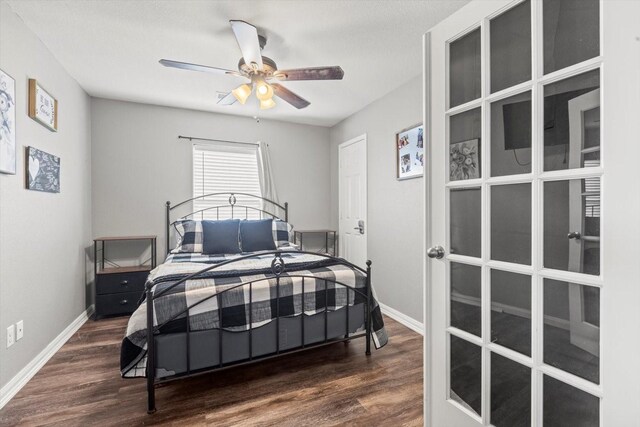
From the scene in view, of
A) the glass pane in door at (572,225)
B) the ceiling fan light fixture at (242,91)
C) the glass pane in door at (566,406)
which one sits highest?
the ceiling fan light fixture at (242,91)

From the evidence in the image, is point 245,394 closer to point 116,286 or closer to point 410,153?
point 116,286

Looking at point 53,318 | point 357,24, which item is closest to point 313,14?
point 357,24

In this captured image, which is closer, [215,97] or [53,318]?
[53,318]

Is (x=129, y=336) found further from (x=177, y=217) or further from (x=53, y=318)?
(x=177, y=217)

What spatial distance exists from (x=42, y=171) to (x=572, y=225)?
3.35 metres

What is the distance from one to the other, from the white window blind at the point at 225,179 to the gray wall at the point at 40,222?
123 centimetres

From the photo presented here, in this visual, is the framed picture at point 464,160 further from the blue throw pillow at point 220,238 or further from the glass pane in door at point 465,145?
the blue throw pillow at point 220,238

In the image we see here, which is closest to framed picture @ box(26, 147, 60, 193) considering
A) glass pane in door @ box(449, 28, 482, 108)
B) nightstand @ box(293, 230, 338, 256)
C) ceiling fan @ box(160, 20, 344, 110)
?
ceiling fan @ box(160, 20, 344, 110)

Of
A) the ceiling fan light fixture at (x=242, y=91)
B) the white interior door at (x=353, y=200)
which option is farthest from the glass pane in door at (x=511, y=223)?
the white interior door at (x=353, y=200)

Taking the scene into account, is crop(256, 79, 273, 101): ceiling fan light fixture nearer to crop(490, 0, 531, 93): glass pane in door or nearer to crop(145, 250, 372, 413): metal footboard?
crop(145, 250, 372, 413): metal footboard

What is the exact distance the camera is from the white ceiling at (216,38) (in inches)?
79.0

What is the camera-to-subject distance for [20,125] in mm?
2117

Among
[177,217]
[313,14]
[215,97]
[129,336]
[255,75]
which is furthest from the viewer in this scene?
[177,217]

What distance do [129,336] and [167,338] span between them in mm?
207
